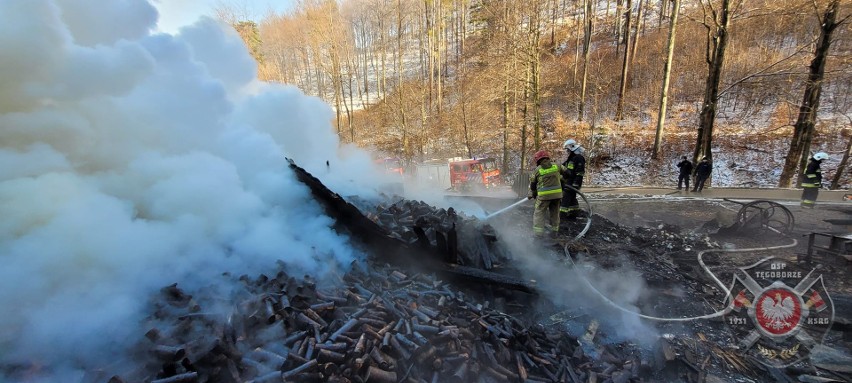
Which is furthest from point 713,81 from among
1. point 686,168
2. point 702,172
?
point 702,172

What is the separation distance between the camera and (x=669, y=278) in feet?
20.5

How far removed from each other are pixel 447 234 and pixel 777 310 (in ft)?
16.4

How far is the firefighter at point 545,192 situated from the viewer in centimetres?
770

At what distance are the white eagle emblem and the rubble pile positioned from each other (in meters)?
3.77

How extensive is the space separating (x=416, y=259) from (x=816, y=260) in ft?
23.6

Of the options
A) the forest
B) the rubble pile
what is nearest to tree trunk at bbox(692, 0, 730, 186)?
the forest

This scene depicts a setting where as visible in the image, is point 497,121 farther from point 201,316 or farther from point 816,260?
point 201,316

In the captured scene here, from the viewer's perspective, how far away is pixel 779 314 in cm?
519

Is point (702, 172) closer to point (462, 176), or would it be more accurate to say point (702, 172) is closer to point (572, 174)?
point (572, 174)

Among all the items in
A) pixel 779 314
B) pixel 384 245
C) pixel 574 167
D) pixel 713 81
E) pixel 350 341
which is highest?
pixel 713 81

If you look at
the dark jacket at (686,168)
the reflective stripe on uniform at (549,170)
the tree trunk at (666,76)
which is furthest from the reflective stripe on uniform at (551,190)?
the tree trunk at (666,76)

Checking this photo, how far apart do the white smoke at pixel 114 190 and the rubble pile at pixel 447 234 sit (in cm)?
119

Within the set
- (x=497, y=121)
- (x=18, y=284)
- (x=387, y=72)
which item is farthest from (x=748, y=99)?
(x=387, y=72)

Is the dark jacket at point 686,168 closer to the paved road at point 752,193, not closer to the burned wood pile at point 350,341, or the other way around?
the paved road at point 752,193
